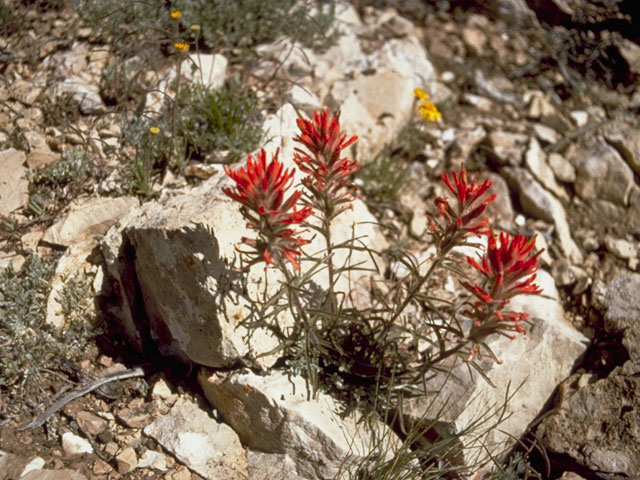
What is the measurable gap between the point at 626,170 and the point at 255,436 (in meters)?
3.72

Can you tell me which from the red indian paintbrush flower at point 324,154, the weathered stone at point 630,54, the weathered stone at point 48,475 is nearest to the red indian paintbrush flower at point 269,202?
the red indian paintbrush flower at point 324,154

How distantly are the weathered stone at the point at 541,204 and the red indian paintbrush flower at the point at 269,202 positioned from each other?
2.86 m

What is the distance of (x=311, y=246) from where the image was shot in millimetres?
3492

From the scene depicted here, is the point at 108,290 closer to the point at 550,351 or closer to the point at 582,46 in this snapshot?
the point at 550,351

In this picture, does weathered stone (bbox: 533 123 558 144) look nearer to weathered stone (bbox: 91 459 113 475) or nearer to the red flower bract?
the red flower bract

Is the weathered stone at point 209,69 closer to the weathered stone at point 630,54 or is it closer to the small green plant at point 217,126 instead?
the small green plant at point 217,126

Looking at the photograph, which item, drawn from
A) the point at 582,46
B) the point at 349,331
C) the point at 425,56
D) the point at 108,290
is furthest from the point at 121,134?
the point at 582,46

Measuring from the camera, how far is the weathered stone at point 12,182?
3742 mm

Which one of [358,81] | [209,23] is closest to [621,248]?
[358,81]

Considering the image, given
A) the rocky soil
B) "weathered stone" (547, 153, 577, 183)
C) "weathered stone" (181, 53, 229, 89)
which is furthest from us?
"weathered stone" (547, 153, 577, 183)

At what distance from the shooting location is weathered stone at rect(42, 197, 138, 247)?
362 centimetres

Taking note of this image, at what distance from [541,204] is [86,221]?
345 centimetres

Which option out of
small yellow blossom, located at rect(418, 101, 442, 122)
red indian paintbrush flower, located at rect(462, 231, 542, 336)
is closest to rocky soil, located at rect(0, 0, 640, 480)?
small yellow blossom, located at rect(418, 101, 442, 122)

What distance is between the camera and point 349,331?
340 cm
